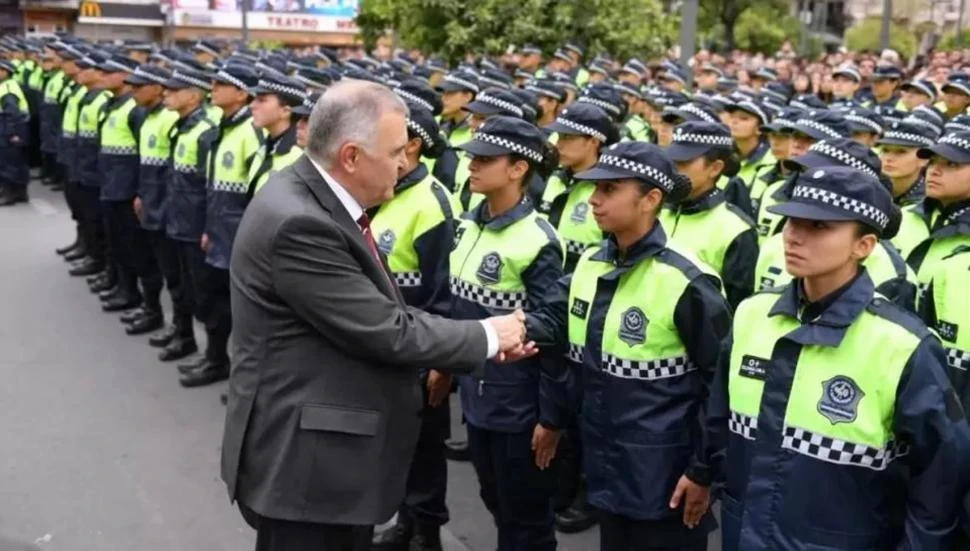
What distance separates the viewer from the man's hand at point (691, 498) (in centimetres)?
333

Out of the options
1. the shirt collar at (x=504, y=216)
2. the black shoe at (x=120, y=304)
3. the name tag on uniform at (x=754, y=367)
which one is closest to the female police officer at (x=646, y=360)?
the name tag on uniform at (x=754, y=367)

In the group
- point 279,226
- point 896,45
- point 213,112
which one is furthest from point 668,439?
point 896,45

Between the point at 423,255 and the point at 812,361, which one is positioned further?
the point at 423,255

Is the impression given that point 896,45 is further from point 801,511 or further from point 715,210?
point 801,511

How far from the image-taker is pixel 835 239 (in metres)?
2.71

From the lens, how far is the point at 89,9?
3284cm

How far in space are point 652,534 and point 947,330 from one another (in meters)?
1.46

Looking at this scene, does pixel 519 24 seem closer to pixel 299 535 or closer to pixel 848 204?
pixel 848 204

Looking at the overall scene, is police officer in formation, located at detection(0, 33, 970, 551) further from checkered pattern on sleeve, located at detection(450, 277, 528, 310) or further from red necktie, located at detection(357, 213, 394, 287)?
red necktie, located at detection(357, 213, 394, 287)

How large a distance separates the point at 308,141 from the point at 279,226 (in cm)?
31

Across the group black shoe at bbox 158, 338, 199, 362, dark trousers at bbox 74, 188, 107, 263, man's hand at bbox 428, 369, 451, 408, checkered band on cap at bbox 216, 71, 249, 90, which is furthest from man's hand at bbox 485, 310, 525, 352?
dark trousers at bbox 74, 188, 107, 263

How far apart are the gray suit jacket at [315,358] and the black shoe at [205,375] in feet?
14.2

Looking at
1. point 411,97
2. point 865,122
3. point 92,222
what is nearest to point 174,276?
point 92,222

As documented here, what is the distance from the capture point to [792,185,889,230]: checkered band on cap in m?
2.71
